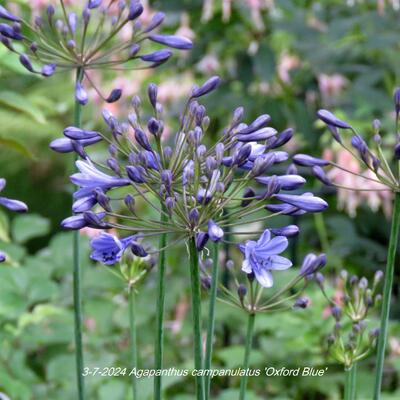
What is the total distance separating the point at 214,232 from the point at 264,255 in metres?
0.21

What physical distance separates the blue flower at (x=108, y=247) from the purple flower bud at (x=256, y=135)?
0.24 meters

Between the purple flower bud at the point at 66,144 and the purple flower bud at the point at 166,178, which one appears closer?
the purple flower bud at the point at 166,178

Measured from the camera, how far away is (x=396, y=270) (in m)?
4.57

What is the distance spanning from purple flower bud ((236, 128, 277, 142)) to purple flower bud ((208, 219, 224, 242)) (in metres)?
0.19

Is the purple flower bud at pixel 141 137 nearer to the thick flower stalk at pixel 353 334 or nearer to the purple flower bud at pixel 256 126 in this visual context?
the purple flower bud at pixel 256 126

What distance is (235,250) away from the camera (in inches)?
176

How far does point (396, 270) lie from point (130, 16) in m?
3.20

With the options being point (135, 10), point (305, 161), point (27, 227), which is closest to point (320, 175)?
point (305, 161)

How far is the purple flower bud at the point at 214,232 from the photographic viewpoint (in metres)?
1.23

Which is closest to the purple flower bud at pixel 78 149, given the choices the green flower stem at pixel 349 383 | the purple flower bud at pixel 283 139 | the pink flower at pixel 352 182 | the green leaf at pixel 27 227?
the purple flower bud at pixel 283 139

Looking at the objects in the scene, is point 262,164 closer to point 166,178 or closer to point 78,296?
point 166,178

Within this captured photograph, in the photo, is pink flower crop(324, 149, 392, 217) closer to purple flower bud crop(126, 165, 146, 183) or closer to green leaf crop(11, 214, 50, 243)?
green leaf crop(11, 214, 50, 243)

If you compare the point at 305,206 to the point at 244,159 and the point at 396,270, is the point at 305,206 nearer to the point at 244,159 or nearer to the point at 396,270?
the point at 244,159

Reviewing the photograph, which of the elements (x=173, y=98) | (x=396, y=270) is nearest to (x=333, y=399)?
(x=396, y=270)
